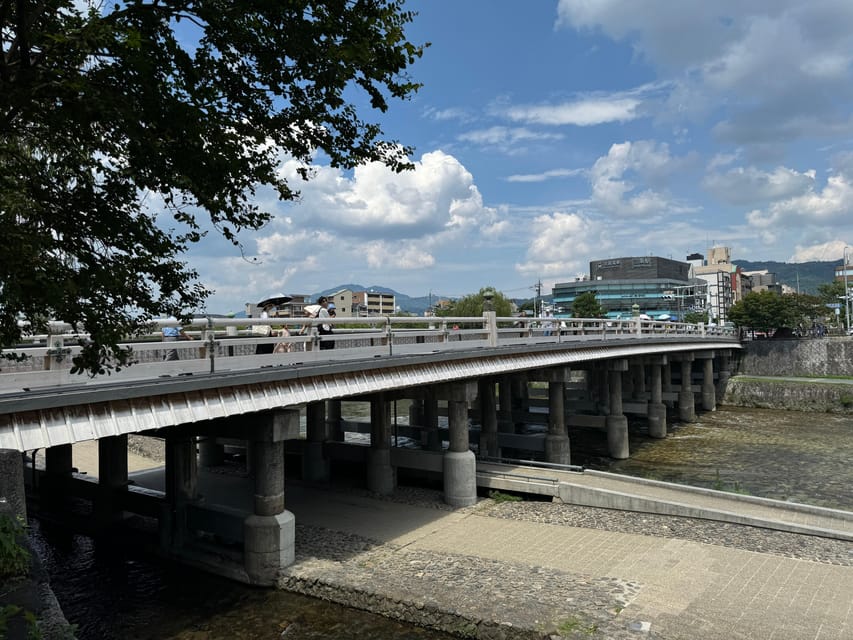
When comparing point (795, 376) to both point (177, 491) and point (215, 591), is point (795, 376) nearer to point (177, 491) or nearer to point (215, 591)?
point (177, 491)

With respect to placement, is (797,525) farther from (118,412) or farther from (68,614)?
(68,614)

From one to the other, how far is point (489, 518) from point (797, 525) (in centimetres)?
722

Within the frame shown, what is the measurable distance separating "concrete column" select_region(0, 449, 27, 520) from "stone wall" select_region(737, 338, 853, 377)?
62846 millimetres

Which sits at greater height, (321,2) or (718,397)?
(321,2)

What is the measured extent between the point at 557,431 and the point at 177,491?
15149 millimetres

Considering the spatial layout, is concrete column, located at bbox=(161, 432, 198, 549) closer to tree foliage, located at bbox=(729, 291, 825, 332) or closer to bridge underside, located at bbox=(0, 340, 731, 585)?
bridge underside, located at bbox=(0, 340, 731, 585)

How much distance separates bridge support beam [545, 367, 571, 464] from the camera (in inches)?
942

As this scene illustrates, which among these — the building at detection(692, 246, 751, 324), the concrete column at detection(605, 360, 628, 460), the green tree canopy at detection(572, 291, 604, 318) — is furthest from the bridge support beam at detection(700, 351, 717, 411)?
the building at detection(692, 246, 751, 324)

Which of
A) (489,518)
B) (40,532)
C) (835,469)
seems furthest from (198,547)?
(835,469)

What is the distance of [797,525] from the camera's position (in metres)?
14.0

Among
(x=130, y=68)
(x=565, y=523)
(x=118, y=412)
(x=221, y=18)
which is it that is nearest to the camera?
(x=130, y=68)

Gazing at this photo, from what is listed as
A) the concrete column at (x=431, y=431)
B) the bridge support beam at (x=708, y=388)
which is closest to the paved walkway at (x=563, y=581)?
the concrete column at (x=431, y=431)

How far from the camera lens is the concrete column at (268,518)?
11949mm

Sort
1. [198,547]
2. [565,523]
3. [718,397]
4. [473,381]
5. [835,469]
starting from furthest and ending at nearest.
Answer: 1. [718,397]
2. [835,469]
3. [473,381]
4. [565,523]
5. [198,547]
